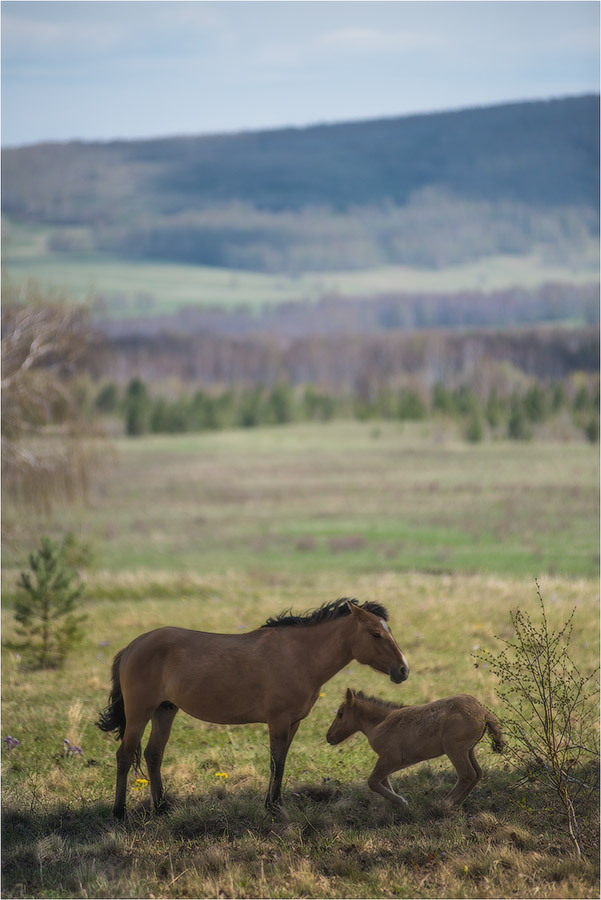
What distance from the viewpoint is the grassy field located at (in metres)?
68.6

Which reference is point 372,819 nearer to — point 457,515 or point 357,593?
point 357,593

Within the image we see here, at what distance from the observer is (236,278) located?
3108 inches

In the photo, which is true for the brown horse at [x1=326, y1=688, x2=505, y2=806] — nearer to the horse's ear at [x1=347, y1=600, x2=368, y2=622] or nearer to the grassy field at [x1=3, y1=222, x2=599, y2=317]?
the horse's ear at [x1=347, y1=600, x2=368, y2=622]

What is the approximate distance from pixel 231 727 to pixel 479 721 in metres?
3.76

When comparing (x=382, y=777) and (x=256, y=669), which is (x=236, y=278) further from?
(x=382, y=777)

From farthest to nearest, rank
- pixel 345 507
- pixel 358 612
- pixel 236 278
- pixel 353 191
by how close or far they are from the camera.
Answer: pixel 353 191 → pixel 236 278 → pixel 345 507 → pixel 358 612

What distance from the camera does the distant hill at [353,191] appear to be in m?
76.1

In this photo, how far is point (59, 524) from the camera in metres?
33.2

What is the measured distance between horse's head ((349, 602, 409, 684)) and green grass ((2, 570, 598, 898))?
123 cm

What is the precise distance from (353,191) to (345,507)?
52657mm

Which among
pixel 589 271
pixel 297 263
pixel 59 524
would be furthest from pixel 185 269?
pixel 59 524

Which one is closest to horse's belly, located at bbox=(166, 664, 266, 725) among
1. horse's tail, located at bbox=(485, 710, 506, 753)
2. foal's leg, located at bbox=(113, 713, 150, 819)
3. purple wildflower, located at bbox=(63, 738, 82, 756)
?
foal's leg, located at bbox=(113, 713, 150, 819)

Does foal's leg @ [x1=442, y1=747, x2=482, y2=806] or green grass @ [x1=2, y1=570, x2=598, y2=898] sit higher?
foal's leg @ [x1=442, y1=747, x2=482, y2=806]

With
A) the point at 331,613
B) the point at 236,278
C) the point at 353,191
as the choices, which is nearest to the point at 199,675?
the point at 331,613
